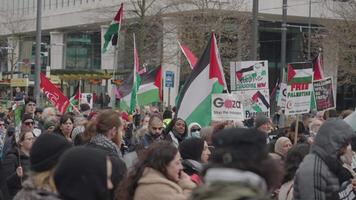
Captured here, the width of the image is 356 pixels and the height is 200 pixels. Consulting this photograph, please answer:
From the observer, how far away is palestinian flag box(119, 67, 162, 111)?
54.9 feet

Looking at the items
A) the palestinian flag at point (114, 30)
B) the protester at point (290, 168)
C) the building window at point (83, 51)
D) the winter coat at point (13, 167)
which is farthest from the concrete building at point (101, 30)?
the protester at point (290, 168)

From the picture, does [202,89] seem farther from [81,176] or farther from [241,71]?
[81,176]

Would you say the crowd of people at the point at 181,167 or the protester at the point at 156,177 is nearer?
the crowd of people at the point at 181,167

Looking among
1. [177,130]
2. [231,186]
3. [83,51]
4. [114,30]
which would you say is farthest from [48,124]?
[83,51]

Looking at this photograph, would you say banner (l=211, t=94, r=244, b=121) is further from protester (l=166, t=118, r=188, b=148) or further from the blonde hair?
the blonde hair

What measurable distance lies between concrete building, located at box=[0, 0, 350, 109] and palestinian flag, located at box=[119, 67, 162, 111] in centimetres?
2264

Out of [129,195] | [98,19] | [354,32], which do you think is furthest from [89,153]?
[98,19]

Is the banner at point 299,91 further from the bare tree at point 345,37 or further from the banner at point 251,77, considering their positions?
the bare tree at point 345,37

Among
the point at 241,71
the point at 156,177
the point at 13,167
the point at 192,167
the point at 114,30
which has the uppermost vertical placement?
the point at 114,30

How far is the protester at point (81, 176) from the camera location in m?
3.86

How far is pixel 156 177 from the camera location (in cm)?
518

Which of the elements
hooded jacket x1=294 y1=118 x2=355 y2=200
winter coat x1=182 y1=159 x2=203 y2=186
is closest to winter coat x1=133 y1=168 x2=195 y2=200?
hooded jacket x1=294 y1=118 x2=355 y2=200

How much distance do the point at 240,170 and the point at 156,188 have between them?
6.22 ft

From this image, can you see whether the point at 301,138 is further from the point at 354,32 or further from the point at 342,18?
the point at 342,18
